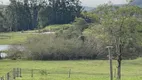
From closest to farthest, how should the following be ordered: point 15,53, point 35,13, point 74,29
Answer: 1. point 15,53
2. point 74,29
3. point 35,13

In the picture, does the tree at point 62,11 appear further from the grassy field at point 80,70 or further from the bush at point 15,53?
the grassy field at point 80,70

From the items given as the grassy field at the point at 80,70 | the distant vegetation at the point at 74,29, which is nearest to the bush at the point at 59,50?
the distant vegetation at the point at 74,29

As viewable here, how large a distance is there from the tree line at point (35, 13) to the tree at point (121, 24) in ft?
412

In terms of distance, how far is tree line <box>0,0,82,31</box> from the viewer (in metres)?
166

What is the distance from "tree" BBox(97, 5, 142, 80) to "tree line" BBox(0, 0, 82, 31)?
126 metres

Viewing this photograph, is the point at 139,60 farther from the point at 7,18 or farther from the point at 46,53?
the point at 7,18

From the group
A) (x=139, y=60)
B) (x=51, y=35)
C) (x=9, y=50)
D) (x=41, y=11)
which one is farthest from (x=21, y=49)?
(x=41, y=11)

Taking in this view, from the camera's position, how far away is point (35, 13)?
174875 millimetres

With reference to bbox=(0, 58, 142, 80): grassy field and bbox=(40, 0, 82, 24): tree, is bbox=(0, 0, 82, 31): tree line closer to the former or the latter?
bbox=(40, 0, 82, 24): tree

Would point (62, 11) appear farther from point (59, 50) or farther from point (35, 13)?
point (59, 50)

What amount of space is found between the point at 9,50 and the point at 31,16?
8414 centimetres

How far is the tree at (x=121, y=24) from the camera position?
37781mm

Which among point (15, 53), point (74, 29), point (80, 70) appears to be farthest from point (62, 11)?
point (80, 70)

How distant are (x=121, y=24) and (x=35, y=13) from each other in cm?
13906
